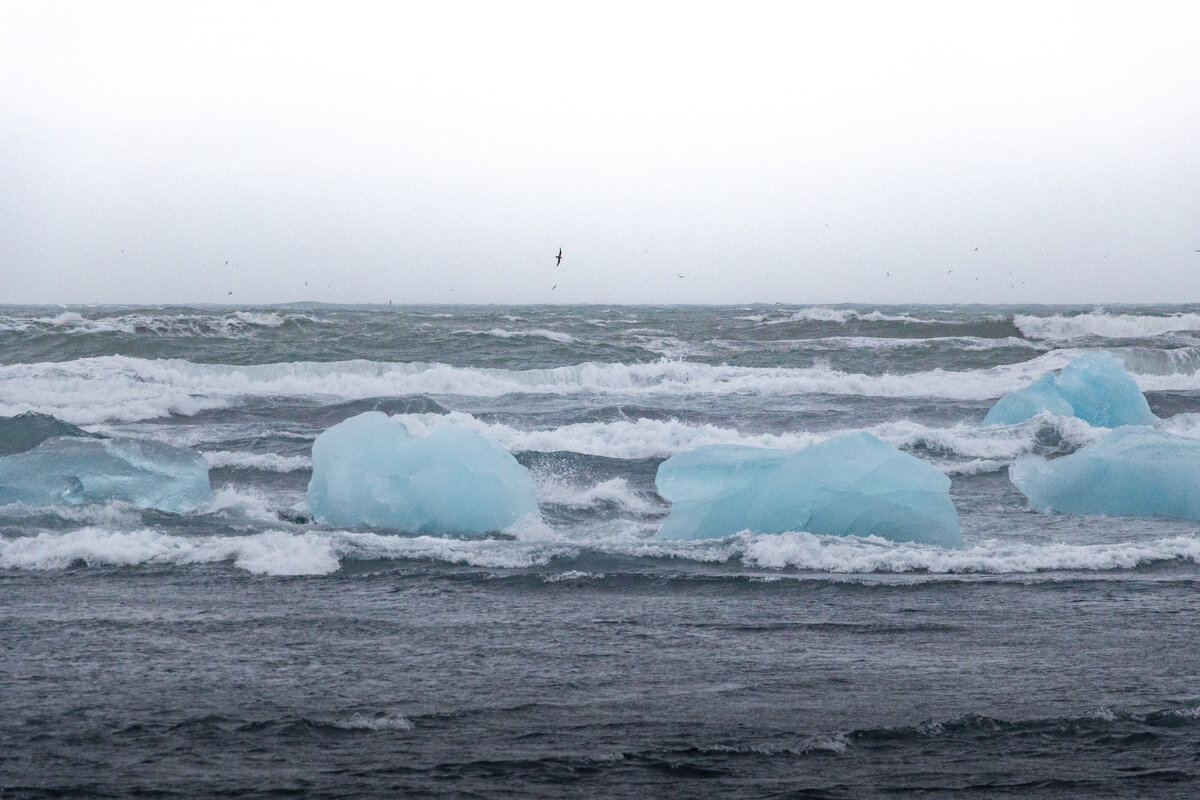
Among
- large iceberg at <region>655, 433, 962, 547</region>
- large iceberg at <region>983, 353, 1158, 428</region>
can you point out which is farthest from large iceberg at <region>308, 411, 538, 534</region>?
large iceberg at <region>983, 353, 1158, 428</region>

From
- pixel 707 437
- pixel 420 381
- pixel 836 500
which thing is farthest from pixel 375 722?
pixel 420 381

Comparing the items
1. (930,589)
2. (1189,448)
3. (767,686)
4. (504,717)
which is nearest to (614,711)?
(504,717)

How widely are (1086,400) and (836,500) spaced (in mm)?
6925

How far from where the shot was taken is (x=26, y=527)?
6.34 meters

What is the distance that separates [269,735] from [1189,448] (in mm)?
6993

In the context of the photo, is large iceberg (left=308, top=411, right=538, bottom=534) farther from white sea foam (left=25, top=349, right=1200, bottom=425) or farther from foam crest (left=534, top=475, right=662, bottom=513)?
white sea foam (left=25, top=349, right=1200, bottom=425)

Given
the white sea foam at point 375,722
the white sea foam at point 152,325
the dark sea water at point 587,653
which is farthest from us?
the white sea foam at point 152,325

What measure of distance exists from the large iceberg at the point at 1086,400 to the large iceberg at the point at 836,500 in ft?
19.1

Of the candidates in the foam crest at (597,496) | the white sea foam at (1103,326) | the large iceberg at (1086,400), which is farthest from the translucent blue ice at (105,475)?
the white sea foam at (1103,326)

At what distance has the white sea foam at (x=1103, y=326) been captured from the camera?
102 feet

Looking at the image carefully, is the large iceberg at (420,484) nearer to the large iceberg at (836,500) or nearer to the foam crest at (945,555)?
the large iceberg at (836,500)

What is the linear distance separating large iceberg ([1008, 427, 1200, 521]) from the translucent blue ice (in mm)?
6135

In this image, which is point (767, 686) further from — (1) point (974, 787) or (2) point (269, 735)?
(2) point (269, 735)

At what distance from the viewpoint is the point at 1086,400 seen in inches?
472
